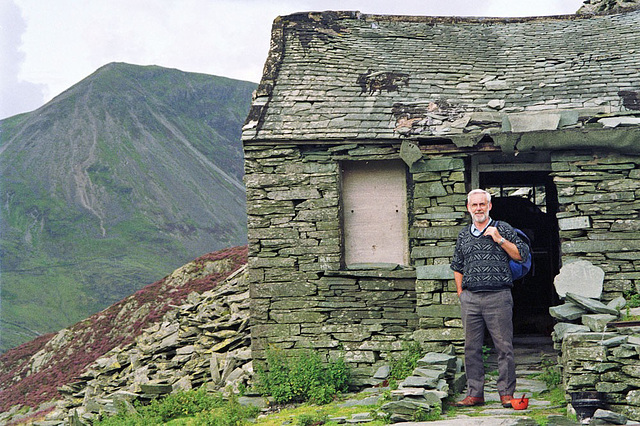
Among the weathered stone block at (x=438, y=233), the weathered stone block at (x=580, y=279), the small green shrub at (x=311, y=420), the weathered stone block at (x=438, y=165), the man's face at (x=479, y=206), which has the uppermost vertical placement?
the weathered stone block at (x=438, y=165)

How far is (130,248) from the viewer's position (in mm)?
81812

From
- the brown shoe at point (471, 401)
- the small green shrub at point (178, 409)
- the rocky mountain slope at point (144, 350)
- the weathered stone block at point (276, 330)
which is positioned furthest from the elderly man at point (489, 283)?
the rocky mountain slope at point (144, 350)

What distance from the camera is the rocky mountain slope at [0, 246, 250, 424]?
13.7m

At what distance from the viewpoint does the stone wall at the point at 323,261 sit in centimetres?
1116

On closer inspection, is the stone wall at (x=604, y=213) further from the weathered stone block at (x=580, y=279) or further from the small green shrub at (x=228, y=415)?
the small green shrub at (x=228, y=415)

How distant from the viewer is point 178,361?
47.3ft

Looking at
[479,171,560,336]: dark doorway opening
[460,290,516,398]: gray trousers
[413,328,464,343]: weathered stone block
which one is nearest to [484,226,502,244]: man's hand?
[460,290,516,398]: gray trousers

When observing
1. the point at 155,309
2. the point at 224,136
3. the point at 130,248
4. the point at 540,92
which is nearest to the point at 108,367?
the point at 155,309

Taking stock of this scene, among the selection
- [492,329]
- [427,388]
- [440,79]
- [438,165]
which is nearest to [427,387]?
[427,388]

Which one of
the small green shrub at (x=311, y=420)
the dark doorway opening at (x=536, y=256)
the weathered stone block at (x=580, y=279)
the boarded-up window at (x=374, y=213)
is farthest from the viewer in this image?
the dark doorway opening at (x=536, y=256)

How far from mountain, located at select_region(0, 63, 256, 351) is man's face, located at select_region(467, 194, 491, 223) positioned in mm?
48092

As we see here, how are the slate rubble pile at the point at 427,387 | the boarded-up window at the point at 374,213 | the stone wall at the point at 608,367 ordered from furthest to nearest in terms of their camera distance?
the boarded-up window at the point at 374,213 → the slate rubble pile at the point at 427,387 → the stone wall at the point at 608,367

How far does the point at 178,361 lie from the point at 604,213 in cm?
767

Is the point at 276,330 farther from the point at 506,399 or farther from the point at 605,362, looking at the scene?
the point at 605,362
